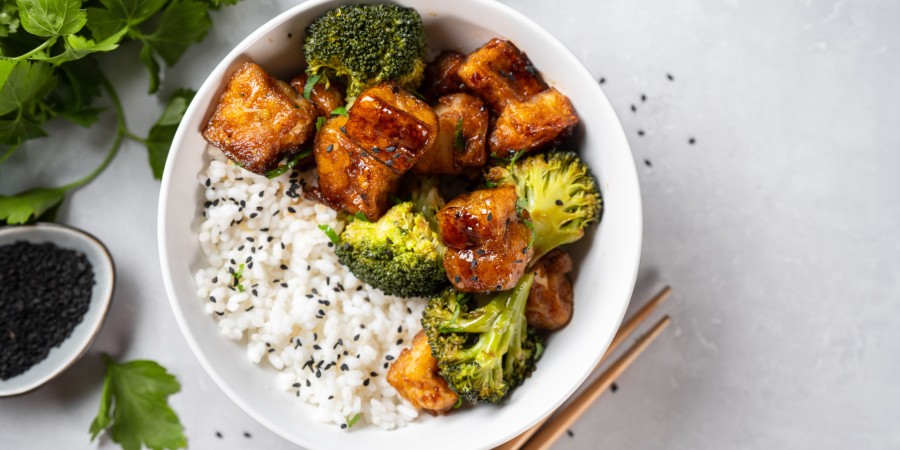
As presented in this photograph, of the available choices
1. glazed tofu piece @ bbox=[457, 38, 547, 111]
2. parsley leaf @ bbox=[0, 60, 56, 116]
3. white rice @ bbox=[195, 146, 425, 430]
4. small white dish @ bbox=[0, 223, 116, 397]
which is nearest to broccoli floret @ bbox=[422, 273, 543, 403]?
white rice @ bbox=[195, 146, 425, 430]

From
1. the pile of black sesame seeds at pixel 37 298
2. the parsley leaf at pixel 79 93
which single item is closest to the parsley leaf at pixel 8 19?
the parsley leaf at pixel 79 93

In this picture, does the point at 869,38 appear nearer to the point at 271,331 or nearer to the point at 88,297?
the point at 271,331

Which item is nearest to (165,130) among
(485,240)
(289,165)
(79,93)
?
(79,93)

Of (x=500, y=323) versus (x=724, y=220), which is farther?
(x=724, y=220)

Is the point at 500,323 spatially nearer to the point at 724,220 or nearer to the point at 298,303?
the point at 298,303

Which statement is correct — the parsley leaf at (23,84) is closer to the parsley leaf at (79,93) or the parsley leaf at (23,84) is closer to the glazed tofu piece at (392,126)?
the parsley leaf at (79,93)

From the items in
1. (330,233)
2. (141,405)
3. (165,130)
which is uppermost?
(330,233)

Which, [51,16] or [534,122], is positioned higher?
[534,122]
